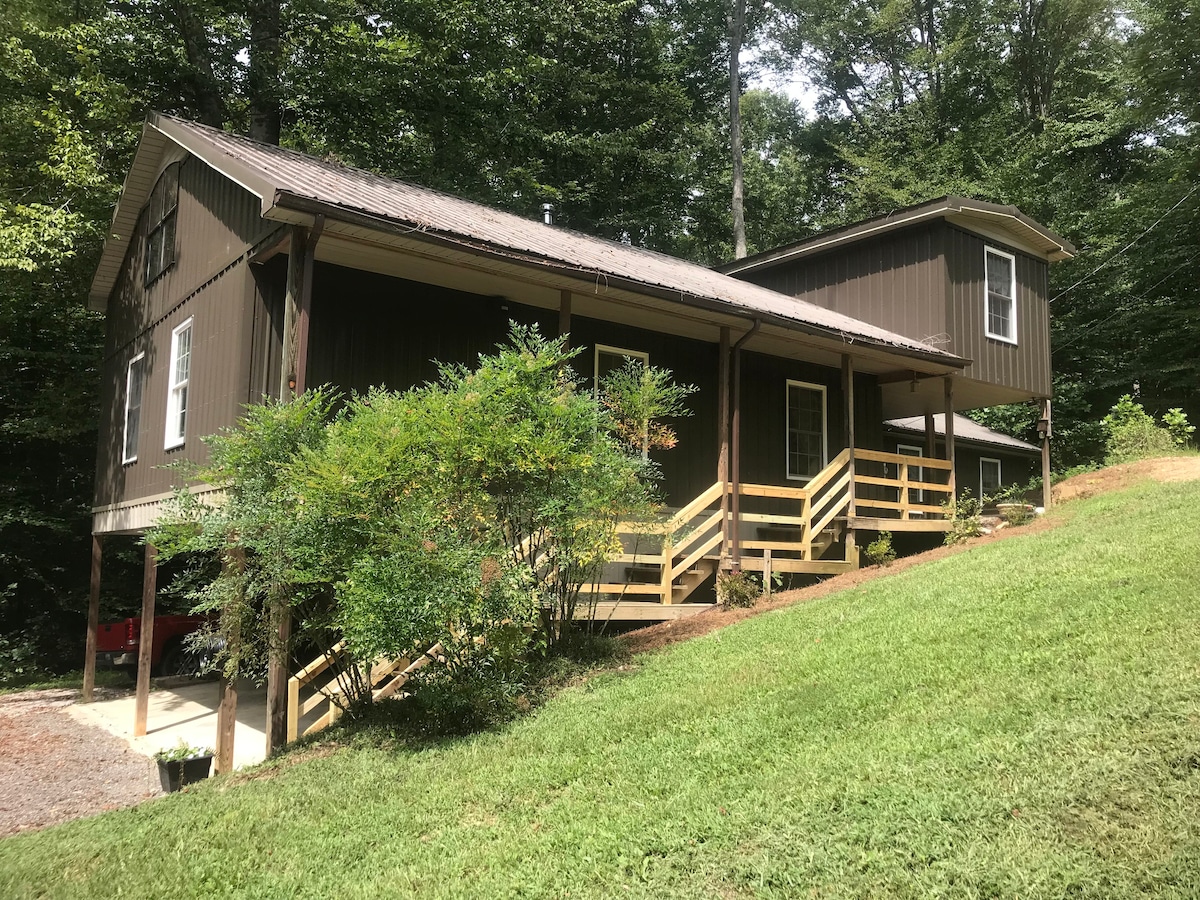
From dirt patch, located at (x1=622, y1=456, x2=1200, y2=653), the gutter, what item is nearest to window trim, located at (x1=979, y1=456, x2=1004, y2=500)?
dirt patch, located at (x1=622, y1=456, x2=1200, y2=653)

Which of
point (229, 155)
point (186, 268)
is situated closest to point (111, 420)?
point (186, 268)

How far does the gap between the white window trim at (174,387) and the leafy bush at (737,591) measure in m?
6.88

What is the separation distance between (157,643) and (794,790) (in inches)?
510

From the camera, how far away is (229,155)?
9.61 meters

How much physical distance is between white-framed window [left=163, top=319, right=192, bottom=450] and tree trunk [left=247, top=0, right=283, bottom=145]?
38.5ft

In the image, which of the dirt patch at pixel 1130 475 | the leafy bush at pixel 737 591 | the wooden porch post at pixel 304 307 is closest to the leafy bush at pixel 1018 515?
the dirt patch at pixel 1130 475

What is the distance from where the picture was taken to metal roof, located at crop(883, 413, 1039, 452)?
2109 cm

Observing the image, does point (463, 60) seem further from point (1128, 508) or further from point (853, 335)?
point (1128, 508)

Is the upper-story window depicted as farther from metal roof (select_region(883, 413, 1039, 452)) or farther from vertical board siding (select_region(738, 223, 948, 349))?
metal roof (select_region(883, 413, 1039, 452))

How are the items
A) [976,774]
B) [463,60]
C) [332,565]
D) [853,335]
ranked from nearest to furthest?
[976,774], [332,565], [853,335], [463,60]

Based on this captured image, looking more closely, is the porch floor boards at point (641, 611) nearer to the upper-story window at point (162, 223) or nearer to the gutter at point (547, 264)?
the gutter at point (547, 264)

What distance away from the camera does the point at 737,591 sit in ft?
35.5

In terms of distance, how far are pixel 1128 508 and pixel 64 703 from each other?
15.8 m

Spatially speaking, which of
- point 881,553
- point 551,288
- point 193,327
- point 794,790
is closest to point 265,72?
point 193,327
